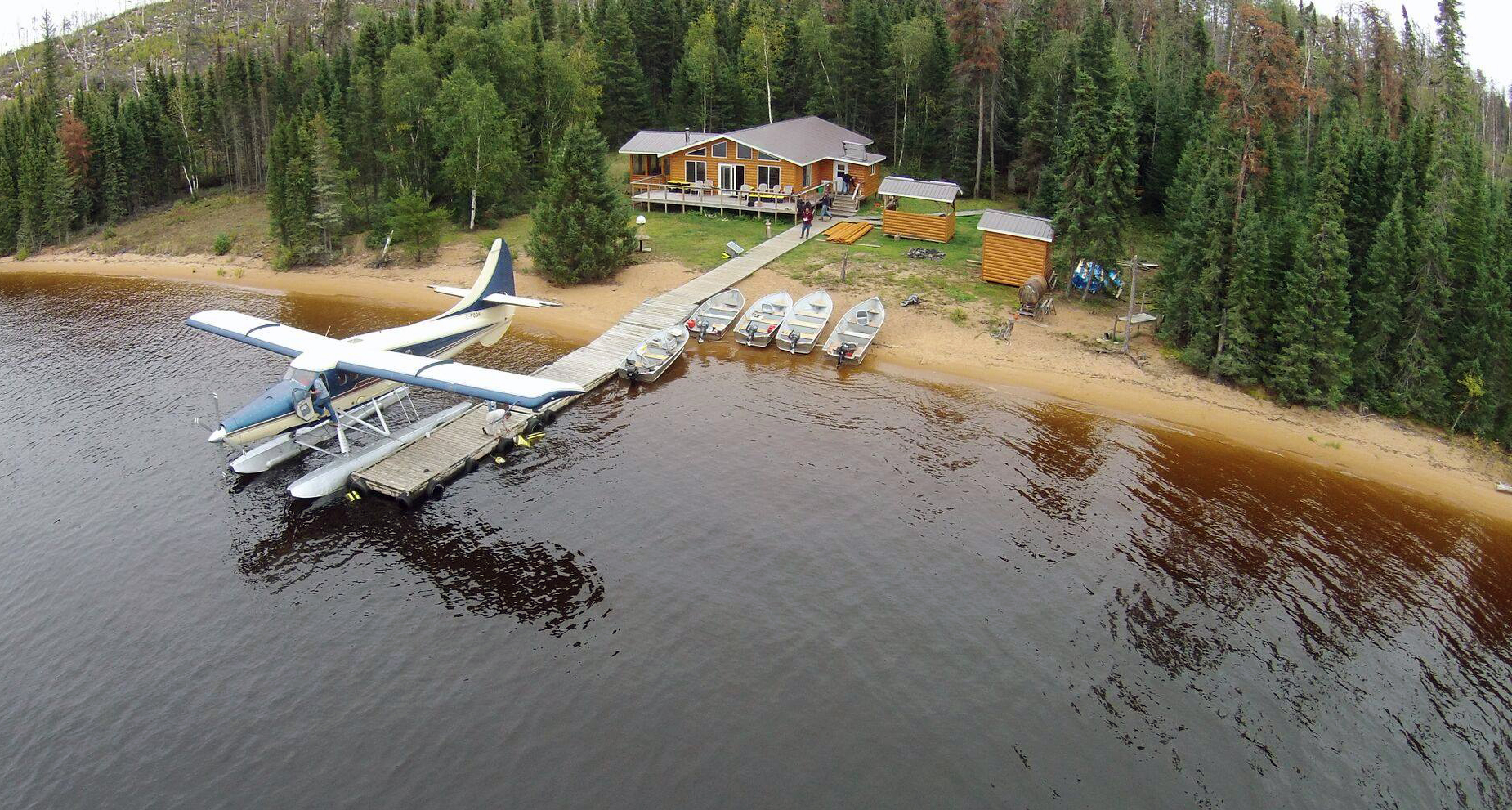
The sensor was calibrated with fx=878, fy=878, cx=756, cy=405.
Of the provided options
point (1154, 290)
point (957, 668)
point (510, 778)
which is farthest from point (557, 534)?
point (1154, 290)

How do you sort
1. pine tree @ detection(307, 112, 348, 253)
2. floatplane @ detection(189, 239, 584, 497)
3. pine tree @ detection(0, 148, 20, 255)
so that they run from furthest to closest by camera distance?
pine tree @ detection(0, 148, 20, 255)
pine tree @ detection(307, 112, 348, 253)
floatplane @ detection(189, 239, 584, 497)

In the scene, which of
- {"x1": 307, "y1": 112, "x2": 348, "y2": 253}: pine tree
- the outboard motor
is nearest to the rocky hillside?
{"x1": 307, "y1": 112, "x2": 348, "y2": 253}: pine tree

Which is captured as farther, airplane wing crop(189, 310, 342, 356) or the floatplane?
airplane wing crop(189, 310, 342, 356)

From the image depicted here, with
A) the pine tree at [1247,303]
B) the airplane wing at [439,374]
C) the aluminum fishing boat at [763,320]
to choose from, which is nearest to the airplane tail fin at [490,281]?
the airplane wing at [439,374]

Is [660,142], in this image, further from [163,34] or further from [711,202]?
[163,34]

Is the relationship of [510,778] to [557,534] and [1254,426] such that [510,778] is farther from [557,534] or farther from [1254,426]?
[1254,426]

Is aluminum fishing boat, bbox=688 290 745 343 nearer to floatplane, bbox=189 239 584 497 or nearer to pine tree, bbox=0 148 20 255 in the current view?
floatplane, bbox=189 239 584 497
